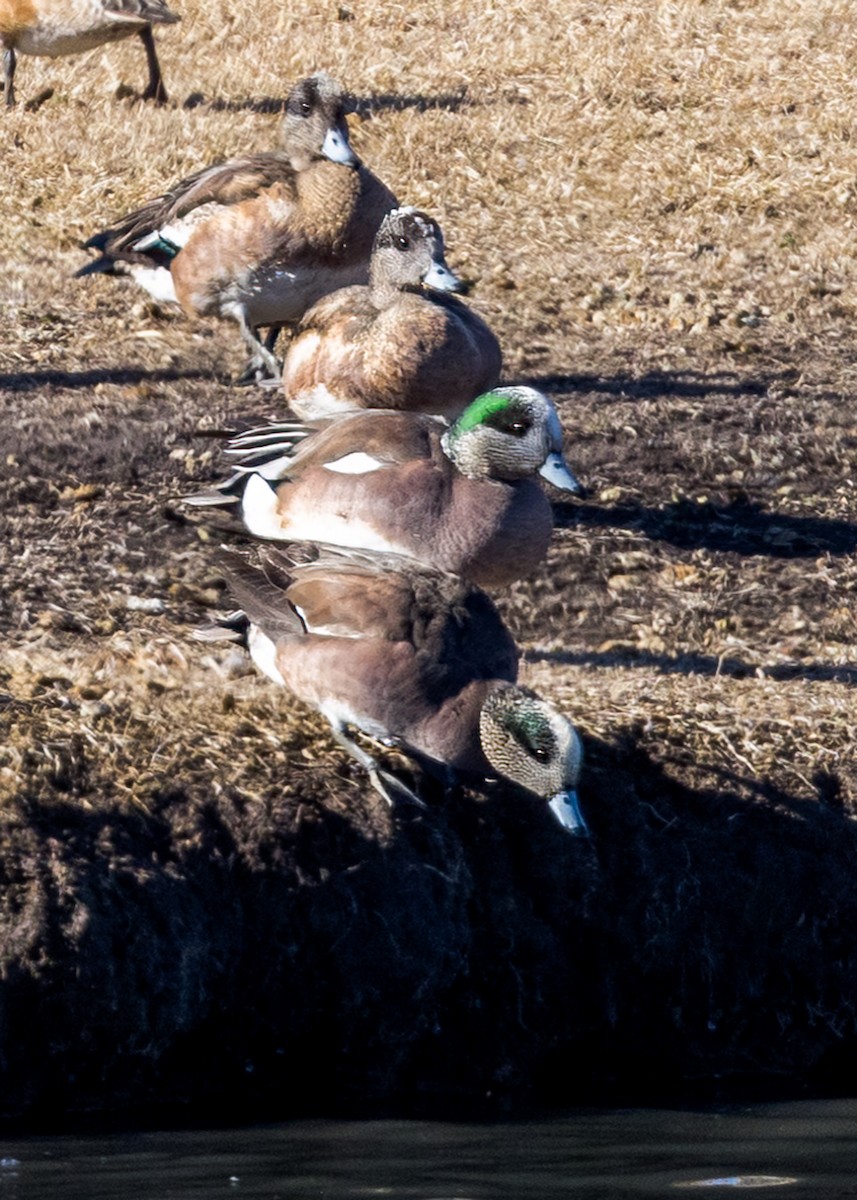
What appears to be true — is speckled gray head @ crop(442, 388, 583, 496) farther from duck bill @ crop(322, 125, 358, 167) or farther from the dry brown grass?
duck bill @ crop(322, 125, 358, 167)

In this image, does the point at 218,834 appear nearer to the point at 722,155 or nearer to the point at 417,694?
the point at 417,694

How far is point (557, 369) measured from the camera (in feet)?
27.1

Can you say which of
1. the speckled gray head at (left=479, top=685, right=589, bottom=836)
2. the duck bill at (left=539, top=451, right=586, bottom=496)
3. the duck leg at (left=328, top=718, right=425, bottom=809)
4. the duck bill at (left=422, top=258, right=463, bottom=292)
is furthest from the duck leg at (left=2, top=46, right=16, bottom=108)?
the speckled gray head at (left=479, top=685, right=589, bottom=836)

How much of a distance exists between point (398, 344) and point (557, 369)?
2.09 metres

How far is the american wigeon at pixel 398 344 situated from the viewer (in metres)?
6.30

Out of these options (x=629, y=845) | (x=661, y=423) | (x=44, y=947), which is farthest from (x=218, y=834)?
(x=661, y=423)

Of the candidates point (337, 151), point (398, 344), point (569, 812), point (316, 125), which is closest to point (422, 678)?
point (569, 812)

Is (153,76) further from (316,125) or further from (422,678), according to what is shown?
(422,678)

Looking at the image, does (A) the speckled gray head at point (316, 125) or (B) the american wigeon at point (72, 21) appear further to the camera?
(B) the american wigeon at point (72, 21)

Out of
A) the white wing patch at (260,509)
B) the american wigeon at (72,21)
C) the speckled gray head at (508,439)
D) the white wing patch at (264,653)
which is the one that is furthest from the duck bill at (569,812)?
the american wigeon at (72,21)

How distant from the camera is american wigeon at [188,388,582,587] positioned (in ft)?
17.5

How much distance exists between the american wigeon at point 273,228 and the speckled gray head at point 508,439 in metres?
2.05

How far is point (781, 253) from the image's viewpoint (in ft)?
31.7

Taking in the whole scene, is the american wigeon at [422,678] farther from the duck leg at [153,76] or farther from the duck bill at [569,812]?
the duck leg at [153,76]
